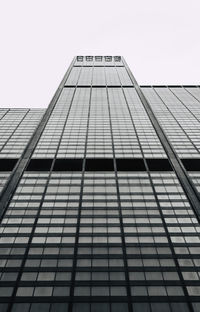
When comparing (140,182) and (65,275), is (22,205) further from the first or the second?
(140,182)

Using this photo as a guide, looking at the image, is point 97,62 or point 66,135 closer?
point 66,135

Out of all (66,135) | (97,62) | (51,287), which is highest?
(97,62)

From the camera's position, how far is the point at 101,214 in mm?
43438

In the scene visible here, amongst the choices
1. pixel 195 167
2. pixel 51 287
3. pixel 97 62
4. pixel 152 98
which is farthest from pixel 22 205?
pixel 97 62

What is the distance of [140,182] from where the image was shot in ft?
170

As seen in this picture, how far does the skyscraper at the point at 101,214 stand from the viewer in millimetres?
31391

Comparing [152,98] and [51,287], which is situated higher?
[152,98]

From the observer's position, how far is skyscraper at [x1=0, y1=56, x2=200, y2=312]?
31391 millimetres

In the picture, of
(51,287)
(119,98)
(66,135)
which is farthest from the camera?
(119,98)

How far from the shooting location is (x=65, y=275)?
3338 cm

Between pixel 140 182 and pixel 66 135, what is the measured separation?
Result: 90.5ft

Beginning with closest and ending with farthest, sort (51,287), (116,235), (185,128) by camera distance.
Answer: (51,287) < (116,235) < (185,128)

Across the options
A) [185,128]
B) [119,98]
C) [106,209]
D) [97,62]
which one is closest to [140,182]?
[106,209]

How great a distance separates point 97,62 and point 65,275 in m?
162
